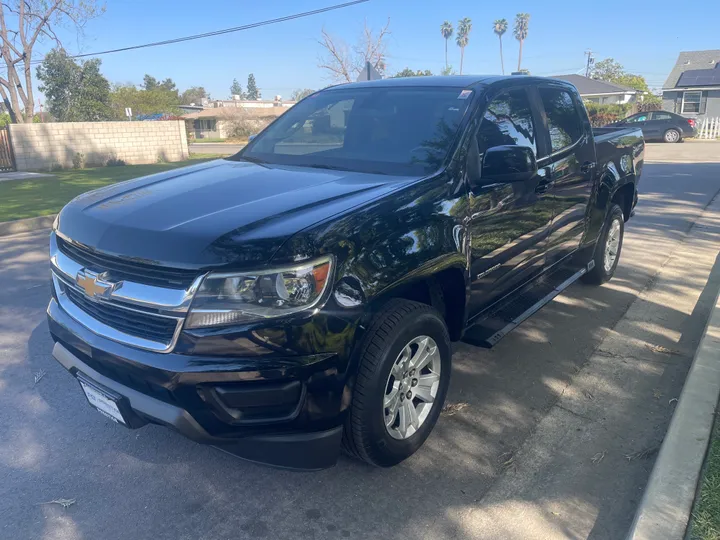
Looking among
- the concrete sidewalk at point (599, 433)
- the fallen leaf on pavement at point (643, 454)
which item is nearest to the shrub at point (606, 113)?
the concrete sidewalk at point (599, 433)

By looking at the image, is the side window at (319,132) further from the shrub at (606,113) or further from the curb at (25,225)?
the shrub at (606,113)

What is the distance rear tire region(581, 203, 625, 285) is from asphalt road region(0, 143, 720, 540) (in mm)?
1473

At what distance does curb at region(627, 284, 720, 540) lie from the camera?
96.8 inches

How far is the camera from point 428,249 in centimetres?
296

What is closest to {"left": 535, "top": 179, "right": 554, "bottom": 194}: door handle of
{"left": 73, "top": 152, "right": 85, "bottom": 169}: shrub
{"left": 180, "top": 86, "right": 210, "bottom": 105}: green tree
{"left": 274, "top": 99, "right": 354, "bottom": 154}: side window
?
{"left": 274, "top": 99, "right": 354, "bottom": 154}: side window

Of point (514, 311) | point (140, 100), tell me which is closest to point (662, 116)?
point (514, 311)

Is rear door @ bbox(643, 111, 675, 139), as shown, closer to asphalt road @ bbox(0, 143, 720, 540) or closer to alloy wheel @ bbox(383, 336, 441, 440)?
asphalt road @ bbox(0, 143, 720, 540)

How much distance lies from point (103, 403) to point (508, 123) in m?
2.96

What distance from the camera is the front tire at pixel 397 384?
268cm

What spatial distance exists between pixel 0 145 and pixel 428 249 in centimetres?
1849

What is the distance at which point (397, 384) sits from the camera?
9.66 ft

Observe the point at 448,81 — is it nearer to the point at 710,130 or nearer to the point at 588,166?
the point at 588,166

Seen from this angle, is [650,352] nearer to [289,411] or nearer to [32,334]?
[289,411]

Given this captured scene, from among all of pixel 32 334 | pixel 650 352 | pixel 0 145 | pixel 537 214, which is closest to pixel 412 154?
pixel 537 214
